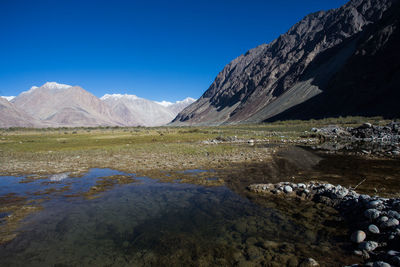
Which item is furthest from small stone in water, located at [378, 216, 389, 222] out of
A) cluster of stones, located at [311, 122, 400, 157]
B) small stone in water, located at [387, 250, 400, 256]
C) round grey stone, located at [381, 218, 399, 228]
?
cluster of stones, located at [311, 122, 400, 157]

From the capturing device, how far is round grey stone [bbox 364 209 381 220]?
7779 mm

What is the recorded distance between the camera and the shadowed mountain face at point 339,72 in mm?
101500

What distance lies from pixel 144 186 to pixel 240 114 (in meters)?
172

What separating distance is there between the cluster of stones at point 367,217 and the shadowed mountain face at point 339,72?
89084 mm

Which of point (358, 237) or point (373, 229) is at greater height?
point (373, 229)

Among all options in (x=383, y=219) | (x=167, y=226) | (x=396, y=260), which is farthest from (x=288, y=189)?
(x=167, y=226)

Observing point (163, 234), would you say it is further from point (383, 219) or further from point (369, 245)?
point (383, 219)

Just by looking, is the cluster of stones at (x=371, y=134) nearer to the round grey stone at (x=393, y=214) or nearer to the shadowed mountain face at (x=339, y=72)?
the round grey stone at (x=393, y=214)

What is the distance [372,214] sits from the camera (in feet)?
25.9

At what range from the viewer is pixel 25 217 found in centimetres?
934

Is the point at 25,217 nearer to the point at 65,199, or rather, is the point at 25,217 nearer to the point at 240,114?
the point at 65,199

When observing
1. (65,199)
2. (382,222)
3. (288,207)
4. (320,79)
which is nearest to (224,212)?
(288,207)

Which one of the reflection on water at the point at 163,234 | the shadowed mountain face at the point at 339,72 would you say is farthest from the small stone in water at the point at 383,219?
the shadowed mountain face at the point at 339,72

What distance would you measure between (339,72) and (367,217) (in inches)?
5562
